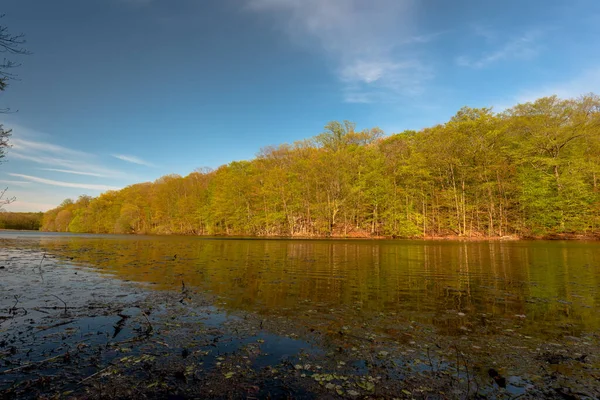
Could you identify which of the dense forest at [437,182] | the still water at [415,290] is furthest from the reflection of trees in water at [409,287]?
the dense forest at [437,182]

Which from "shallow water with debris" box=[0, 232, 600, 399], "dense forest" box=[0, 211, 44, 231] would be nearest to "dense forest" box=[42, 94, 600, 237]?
"shallow water with debris" box=[0, 232, 600, 399]

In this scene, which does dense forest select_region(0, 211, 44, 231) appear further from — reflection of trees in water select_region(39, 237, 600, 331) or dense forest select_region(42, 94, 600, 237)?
reflection of trees in water select_region(39, 237, 600, 331)

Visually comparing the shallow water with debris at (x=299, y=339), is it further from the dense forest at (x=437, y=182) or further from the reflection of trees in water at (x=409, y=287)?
the dense forest at (x=437, y=182)

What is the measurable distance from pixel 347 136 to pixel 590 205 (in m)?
51.8

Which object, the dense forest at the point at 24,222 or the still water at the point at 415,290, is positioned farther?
the dense forest at the point at 24,222

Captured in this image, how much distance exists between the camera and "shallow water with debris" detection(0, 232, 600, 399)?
196 inches

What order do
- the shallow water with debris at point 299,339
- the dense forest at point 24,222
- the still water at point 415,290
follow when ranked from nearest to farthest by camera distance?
the shallow water with debris at point 299,339 < the still water at point 415,290 < the dense forest at point 24,222

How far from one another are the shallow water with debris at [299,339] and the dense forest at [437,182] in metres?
45.6

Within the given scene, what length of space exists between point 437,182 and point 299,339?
61656 mm

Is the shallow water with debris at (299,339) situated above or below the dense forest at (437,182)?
below

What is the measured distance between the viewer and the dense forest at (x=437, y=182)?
49875mm

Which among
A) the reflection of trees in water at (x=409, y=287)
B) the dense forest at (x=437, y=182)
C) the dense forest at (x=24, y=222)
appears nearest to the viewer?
the reflection of trees in water at (x=409, y=287)

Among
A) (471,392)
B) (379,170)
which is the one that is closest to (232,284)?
(471,392)

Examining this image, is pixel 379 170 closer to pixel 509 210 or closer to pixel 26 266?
pixel 509 210
